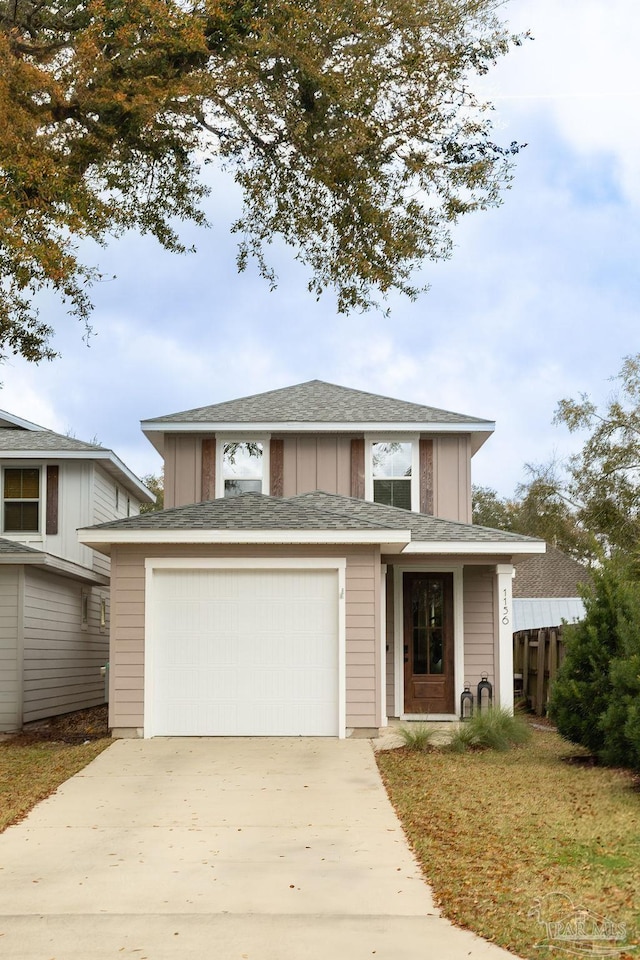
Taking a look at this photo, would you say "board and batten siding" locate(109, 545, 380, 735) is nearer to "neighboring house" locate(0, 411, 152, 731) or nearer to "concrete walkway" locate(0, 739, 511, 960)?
"concrete walkway" locate(0, 739, 511, 960)

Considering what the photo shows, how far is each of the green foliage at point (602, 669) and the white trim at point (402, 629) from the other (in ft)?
14.1

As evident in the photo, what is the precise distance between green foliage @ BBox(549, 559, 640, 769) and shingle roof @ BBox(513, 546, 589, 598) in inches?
996

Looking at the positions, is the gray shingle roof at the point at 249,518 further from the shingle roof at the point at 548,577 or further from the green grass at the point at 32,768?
the shingle roof at the point at 548,577

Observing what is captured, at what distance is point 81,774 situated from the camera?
11211 mm

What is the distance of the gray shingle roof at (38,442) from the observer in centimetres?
2055

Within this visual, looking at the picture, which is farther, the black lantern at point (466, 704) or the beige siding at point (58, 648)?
the beige siding at point (58, 648)

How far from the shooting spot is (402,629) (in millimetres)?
16734

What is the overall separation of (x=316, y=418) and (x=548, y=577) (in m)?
22.1

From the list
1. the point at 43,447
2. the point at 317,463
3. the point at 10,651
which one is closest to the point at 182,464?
the point at 317,463

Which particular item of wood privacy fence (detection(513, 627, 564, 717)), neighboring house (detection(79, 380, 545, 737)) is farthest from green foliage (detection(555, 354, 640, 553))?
neighboring house (detection(79, 380, 545, 737))

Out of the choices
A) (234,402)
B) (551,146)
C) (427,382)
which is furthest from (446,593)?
(427,382)

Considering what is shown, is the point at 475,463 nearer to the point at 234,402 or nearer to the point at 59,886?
the point at 234,402

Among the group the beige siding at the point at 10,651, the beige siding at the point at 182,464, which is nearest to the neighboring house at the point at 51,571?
the beige siding at the point at 10,651

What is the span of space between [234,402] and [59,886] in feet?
44.4
